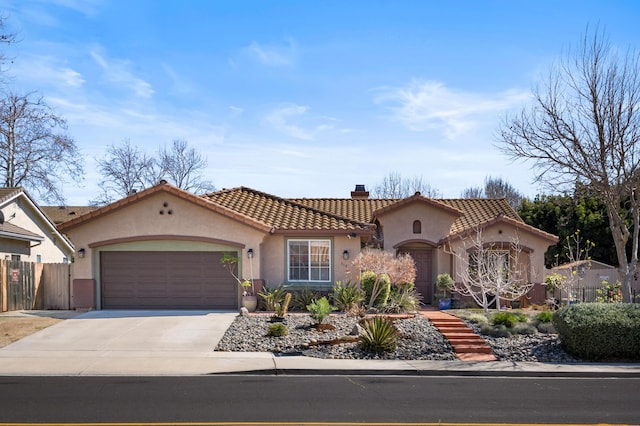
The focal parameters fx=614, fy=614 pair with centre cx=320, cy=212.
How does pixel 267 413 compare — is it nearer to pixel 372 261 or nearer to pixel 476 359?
pixel 476 359

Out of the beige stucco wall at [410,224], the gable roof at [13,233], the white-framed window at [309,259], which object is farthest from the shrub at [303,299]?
the gable roof at [13,233]

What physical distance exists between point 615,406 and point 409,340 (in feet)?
20.6

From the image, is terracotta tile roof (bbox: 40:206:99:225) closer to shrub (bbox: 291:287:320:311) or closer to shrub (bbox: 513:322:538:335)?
shrub (bbox: 291:287:320:311)

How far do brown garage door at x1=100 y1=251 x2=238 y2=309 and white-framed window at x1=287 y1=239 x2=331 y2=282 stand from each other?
236 centimetres

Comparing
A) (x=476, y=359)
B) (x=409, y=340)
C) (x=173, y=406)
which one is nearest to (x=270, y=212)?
(x=409, y=340)

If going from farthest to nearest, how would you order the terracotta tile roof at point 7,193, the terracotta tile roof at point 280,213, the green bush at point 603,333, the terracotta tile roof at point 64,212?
the terracotta tile roof at point 64,212
the terracotta tile roof at point 7,193
the terracotta tile roof at point 280,213
the green bush at point 603,333

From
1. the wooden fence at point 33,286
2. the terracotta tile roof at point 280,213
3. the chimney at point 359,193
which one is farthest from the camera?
the chimney at point 359,193

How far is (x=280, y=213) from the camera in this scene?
78.3 feet

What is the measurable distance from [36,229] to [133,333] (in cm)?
1662

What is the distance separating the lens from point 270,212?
78.5 feet

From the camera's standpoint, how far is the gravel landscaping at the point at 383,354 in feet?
47.9

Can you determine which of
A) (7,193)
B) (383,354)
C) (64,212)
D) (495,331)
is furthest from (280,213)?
(64,212)

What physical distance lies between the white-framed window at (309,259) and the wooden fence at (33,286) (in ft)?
26.3

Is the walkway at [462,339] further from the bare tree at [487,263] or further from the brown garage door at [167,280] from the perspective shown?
the brown garage door at [167,280]
